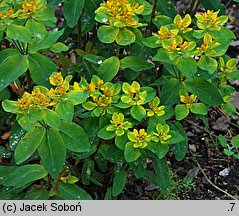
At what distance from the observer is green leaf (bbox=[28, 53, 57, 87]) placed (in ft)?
7.16

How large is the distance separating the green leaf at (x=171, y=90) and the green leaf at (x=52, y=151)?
0.53 m

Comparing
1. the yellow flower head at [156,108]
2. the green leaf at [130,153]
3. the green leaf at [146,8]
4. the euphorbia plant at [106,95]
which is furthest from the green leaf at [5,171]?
the green leaf at [146,8]

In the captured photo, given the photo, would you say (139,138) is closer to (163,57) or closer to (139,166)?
(139,166)

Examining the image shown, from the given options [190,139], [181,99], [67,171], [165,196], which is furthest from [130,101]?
[190,139]

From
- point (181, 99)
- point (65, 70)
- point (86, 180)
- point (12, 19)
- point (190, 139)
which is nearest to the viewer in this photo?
point (12, 19)

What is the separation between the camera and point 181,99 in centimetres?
229

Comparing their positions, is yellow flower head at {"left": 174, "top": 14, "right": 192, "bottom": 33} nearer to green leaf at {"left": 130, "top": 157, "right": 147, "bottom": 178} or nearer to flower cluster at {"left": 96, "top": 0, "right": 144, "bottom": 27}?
flower cluster at {"left": 96, "top": 0, "right": 144, "bottom": 27}

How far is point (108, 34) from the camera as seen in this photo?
2.20m

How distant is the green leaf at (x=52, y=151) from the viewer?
2.05m

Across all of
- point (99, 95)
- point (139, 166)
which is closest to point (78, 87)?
point (99, 95)

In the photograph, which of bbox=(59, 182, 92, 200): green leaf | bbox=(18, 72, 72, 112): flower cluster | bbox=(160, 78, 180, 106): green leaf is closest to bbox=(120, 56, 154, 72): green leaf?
bbox=(160, 78, 180, 106): green leaf

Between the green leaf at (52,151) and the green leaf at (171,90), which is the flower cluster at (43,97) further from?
the green leaf at (171,90)

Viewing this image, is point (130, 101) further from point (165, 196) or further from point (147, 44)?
point (165, 196)
